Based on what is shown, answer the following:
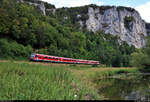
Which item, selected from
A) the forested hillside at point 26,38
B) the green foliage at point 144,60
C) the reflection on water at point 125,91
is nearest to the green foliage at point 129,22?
the forested hillside at point 26,38

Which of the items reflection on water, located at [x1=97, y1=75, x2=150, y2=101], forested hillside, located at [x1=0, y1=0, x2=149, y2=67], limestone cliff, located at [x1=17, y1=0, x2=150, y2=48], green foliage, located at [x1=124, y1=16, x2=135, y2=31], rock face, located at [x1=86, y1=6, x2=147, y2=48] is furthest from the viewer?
green foliage, located at [x1=124, y1=16, x2=135, y2=31]

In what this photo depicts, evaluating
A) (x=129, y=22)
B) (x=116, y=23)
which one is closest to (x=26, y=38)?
(x=116, y=23)

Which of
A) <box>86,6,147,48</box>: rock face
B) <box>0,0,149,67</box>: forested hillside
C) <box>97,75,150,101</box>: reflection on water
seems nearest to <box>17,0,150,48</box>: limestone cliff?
<box>86,6,147,48</box>: rock face

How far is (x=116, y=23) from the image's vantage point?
127m

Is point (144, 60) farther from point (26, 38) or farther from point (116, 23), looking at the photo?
point (116, 23)

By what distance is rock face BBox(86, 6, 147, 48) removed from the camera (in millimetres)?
126062

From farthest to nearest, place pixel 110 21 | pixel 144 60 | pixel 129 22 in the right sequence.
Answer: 1. pixel 129 22
2. pixel 110 21
3. pixel 144 60

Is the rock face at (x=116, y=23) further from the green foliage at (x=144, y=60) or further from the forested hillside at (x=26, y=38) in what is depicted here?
the green foliage at (x=144, y=60)

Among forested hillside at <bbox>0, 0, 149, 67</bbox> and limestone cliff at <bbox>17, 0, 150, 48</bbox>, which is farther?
limestone cliff at <bbox>17, 0, 150, 48</bbox>

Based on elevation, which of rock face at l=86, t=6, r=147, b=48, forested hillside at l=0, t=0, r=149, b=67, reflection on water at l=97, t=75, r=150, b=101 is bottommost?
reflection on water at l=97, t=75, r=150, b=101

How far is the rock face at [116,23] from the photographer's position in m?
126

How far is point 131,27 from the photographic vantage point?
132 meters

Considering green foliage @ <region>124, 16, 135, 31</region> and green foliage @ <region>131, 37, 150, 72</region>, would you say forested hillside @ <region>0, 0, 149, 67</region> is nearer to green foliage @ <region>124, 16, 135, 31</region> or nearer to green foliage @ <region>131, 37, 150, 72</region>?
green foliage @ <region>131, 37, 150, 72</region>

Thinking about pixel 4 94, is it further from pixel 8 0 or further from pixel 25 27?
pixel 8 0
